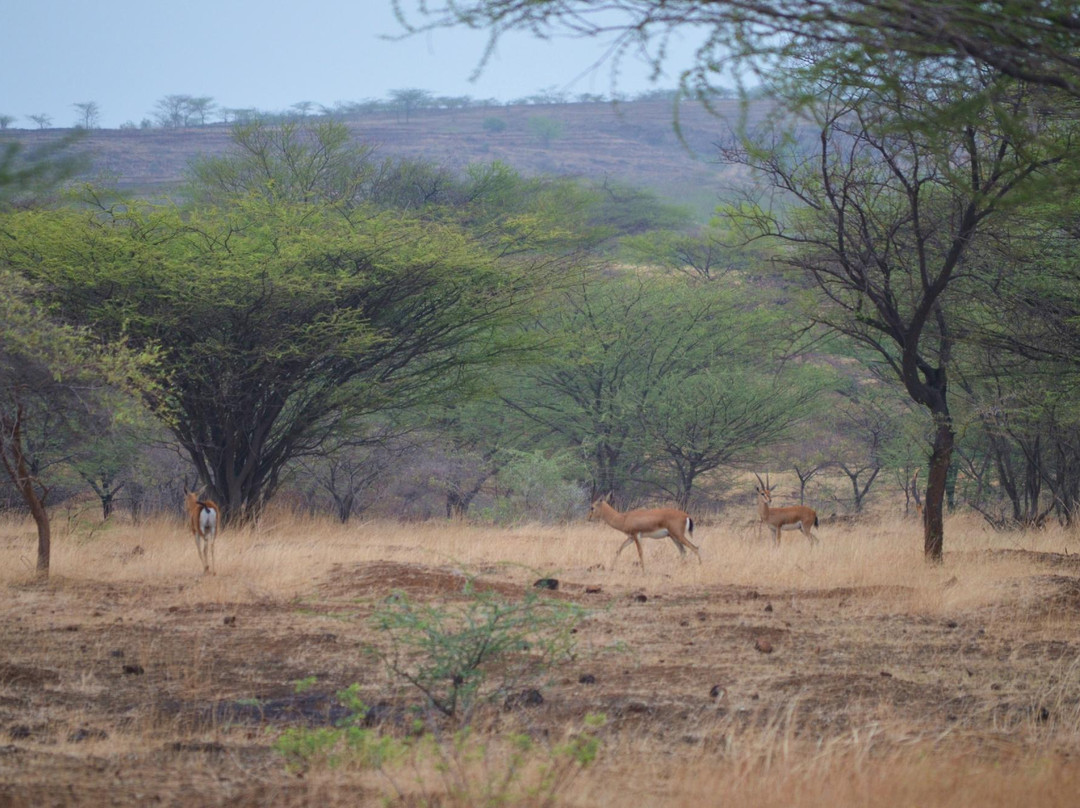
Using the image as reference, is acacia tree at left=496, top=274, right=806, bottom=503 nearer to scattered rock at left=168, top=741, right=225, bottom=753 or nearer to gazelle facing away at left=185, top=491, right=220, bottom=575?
gazelle facing away at left=185, top=491, right=220, bottom=575

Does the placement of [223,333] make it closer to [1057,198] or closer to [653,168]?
[1057,198]

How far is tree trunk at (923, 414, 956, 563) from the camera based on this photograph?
11.0m

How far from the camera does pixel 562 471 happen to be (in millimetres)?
22891

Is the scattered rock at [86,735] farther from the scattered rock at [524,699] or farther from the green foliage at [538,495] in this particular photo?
the green foliage at [538,495]

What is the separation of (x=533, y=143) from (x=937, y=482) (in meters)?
79.8

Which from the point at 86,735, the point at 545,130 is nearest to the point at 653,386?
the point at 86,735

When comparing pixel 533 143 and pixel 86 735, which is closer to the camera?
pixel 86 735

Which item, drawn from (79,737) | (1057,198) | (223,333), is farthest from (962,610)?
(223,333)

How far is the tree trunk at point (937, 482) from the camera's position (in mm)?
10992

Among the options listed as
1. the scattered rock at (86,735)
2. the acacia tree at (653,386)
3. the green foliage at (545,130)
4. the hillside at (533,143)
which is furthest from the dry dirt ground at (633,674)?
the green foliage at (545,130)

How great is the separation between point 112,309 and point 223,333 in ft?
6.14

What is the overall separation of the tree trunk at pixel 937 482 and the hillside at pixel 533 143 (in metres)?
52.2

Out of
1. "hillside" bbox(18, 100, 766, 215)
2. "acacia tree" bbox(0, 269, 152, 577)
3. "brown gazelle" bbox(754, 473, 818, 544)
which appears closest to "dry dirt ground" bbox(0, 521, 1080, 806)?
"acacia tree" bbox(0, 269, 152, 577)

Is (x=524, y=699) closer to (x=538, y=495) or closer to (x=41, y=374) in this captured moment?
(x=41, y=374)
